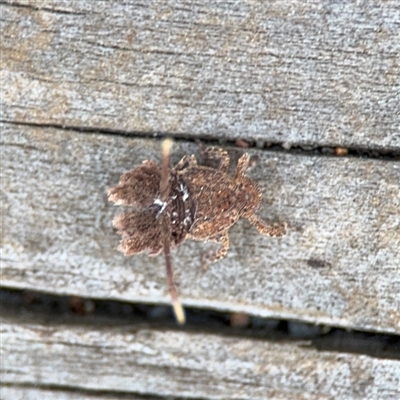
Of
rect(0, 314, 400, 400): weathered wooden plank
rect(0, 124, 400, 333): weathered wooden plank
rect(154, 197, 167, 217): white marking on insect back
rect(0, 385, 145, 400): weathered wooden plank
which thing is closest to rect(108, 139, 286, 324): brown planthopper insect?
rect(154, 197, 167, 217): white marking on insect back

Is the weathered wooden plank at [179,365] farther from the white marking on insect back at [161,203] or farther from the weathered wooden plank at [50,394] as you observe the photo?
the white marking on insect back at [161,203]

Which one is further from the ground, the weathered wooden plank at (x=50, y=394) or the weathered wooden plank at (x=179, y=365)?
the weathered wooden plank at (x=179, y=365)

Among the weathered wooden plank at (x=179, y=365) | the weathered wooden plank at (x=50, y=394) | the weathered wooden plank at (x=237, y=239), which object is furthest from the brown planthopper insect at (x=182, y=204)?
the weathered wooden plank at (x=50, y=394)

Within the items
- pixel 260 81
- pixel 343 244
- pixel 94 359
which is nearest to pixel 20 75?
pixel 260 81

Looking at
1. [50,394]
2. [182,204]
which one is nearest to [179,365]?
[50,394]

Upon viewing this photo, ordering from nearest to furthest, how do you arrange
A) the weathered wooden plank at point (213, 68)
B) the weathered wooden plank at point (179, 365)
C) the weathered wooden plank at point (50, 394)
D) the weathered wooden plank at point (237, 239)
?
the weathered wooden plank at point (213, 68), the weathered wooden plank at point (237, 239), the weathered wooden plank at point (179, 365), the weathered wooden plank at point (50, 394)

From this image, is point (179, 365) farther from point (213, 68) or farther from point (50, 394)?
point (213, 68)

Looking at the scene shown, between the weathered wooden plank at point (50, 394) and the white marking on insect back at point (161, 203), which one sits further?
the weathered wooden plank at point (50, 394)
